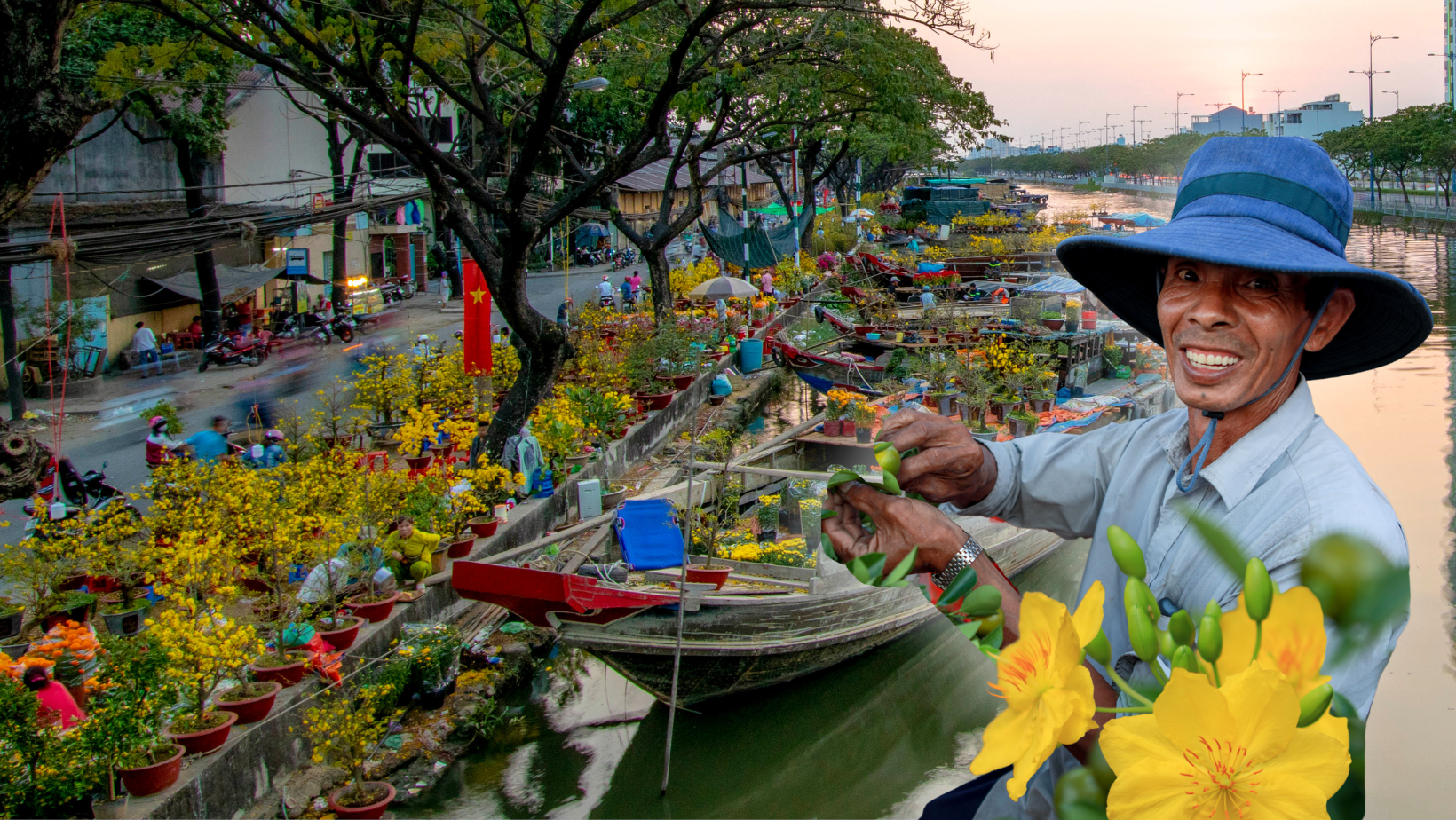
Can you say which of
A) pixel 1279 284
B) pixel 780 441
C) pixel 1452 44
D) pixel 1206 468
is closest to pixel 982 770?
pixel 1206 468

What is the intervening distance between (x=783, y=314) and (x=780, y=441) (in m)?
15.6

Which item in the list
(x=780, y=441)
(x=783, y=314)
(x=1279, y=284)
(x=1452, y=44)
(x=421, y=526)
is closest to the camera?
(x=1279, y=284)

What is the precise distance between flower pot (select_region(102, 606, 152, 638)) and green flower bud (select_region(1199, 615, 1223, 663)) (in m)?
6.95

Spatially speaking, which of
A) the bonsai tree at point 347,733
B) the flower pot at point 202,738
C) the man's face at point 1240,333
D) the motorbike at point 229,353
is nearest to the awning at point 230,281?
the motorbike at point 229,353

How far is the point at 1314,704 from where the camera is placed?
1.98 feet

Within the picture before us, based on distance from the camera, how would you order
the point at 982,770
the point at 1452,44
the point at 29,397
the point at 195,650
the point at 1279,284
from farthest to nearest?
1. the point at 1452,44
2. the point at 29,397
3. the point at 195,650
4. the point at 1279,284
5. the point at 982,770

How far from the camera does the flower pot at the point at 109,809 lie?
4.42 meters

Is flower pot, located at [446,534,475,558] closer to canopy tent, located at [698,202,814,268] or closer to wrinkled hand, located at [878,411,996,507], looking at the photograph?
wrinkled hand, located at [878,411,996,507]

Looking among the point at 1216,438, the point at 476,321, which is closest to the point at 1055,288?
the point at 476,321

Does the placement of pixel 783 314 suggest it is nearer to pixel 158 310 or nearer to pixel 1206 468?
pixel 158 310

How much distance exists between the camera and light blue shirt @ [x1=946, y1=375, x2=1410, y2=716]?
990mm

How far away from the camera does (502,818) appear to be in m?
6.09

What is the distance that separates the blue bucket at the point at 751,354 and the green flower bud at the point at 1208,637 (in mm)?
16240

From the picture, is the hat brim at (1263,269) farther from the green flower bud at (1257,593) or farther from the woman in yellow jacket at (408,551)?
the woman in yellow jacket at (408,551)
